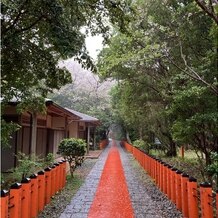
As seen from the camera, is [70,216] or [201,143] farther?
[201,143]

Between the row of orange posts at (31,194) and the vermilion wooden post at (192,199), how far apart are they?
3041 mm

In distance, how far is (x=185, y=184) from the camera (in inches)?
273

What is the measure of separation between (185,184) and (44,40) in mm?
4458

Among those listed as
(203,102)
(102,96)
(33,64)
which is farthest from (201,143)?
(102,96)

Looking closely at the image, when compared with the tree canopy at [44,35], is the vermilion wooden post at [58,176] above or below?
below

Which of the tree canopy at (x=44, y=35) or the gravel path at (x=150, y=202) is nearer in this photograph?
the tree canopy at (x=44, y=35)

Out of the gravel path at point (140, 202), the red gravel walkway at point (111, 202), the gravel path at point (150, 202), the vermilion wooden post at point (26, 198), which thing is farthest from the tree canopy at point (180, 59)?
the vermilion wooden post at point (26, 198)

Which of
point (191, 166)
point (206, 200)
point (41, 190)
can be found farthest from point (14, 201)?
point (191, 166)

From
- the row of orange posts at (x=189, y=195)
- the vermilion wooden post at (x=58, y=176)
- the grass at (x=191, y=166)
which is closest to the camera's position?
the row of orange posts at (x=189, y=195)

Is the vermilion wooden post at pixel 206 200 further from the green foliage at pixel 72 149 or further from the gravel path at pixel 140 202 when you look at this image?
the green foliage at pixel 72 149

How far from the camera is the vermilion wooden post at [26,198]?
577 cm

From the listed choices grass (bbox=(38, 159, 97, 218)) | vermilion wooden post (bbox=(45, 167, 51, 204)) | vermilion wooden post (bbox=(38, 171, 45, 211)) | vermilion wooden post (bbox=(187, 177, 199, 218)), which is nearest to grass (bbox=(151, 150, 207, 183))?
vermilion wooden post (bbox=(187, 177, 199, 218))

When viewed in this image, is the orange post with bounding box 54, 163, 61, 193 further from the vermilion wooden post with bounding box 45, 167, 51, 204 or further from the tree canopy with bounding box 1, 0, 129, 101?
the tree canopy with bounding box 1, 0, 129, 101

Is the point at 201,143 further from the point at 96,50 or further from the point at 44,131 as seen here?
the point at 44,131
